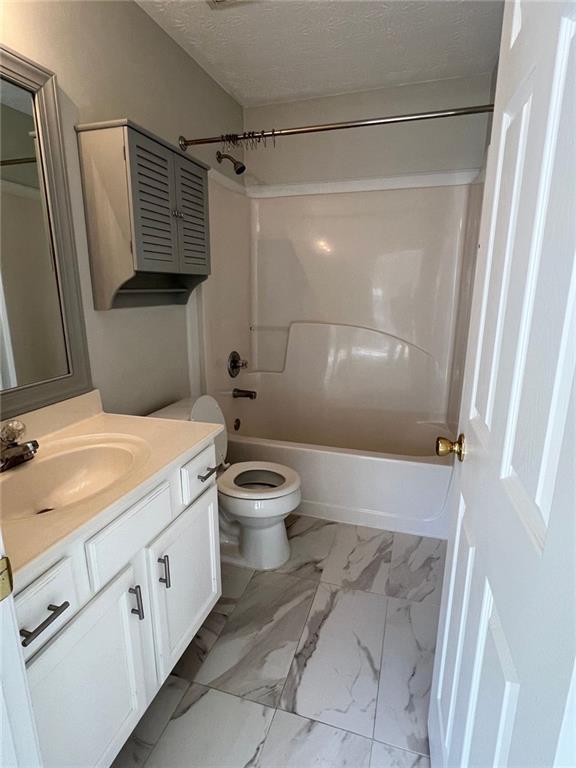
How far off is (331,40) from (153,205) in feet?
4.17

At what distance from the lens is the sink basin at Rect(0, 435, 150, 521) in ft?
3.51

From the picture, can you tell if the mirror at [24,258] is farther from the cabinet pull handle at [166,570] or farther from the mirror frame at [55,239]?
the cabinet pull handle at [166,570]

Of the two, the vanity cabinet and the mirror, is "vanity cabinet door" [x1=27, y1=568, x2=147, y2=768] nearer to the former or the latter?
the vanity cabinet

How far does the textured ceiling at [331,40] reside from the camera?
1.70 m

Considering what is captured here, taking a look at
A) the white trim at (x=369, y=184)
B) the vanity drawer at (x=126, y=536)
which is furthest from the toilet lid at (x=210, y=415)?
the white trim at (x=369, y=184)

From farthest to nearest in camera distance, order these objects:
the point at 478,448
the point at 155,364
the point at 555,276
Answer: the point at 155,364, the point at 478,448, the point at 555,276

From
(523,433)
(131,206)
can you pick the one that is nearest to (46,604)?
(523,433)

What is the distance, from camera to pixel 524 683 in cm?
52

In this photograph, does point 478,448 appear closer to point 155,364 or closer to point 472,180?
point 155,364

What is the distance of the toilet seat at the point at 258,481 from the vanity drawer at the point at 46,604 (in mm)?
1024

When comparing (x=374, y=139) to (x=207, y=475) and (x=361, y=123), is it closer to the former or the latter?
(x=361, y=123)

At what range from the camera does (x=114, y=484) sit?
0.99 metres

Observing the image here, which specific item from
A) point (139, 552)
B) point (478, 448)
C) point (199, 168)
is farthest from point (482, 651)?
point (199, 168)

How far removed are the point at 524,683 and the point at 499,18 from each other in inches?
94.7
